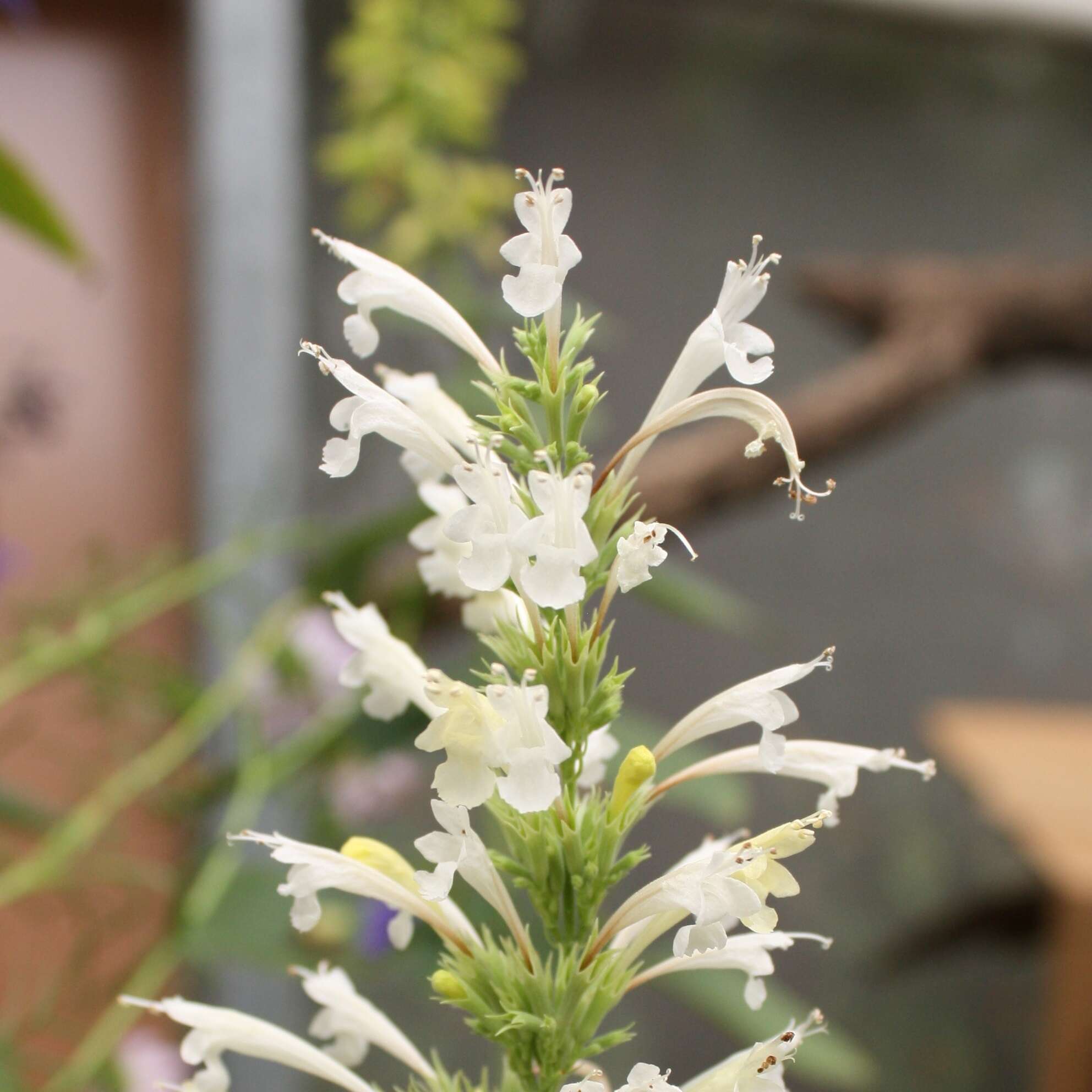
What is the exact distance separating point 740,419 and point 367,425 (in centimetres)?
5

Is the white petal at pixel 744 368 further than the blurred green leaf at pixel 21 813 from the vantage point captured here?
No

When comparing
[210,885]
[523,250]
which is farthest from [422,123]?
[523,250]

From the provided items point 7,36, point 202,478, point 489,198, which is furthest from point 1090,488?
point 7,36

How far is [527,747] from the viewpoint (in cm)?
12

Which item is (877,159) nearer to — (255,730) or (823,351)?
(823,351)

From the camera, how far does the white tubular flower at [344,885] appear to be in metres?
0.14

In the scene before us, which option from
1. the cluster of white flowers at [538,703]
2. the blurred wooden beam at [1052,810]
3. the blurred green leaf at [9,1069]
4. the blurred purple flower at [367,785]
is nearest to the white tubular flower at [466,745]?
the cluster of white flowers at [538,703]

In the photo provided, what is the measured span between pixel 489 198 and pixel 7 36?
312 millimetres

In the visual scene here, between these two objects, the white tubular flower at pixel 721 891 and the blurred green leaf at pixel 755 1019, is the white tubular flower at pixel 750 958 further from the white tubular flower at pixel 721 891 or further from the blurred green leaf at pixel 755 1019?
the blurred green leaf at pixel 755 1019

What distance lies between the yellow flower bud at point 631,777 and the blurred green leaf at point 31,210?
23 centimetres

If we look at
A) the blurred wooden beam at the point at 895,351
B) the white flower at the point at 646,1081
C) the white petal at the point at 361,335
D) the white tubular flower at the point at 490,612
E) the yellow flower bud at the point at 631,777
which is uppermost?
the blurred wooden beam at the point at 895,351

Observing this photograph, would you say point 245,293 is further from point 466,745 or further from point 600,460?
point 466,745

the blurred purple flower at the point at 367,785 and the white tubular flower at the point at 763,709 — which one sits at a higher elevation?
the blurred purple flower at the point at 367,785

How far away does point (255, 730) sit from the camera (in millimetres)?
481
